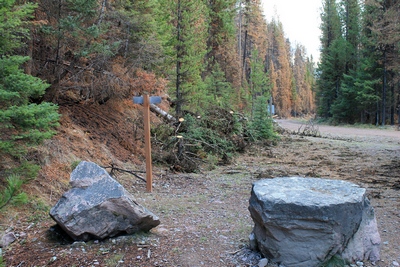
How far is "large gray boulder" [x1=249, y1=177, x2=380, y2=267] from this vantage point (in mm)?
3674

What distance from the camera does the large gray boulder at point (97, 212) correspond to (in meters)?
4.09

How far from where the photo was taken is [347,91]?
33.1 meters

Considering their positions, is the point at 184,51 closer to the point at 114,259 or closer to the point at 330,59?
the point at 114,259

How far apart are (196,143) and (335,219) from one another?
7.09 m

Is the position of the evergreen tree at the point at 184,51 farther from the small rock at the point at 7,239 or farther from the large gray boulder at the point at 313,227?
the small rock at the point at 7,239

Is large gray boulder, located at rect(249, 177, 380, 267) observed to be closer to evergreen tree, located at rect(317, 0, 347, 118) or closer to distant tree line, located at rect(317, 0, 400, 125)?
distant tree line, located at rect(317, 0, 400, 125)

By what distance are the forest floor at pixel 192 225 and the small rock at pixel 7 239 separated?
0.08 meters

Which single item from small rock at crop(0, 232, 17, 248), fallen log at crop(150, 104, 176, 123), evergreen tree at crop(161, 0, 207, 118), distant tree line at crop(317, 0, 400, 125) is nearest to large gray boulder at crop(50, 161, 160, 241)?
small rock at crop(0, 232, 17, 248)

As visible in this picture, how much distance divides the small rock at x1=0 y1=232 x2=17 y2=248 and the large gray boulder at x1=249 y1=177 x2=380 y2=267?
3.08 meters

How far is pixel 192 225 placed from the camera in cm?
513

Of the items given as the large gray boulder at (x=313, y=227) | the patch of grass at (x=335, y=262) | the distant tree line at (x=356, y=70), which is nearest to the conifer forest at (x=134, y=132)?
the large gray boulder at (x=313, y=227)

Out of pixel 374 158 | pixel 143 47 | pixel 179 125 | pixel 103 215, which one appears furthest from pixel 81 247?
pixel 374 158

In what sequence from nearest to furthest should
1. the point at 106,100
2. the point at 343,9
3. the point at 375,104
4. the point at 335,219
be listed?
1. the point at 335,219
2. the point at 106,100
3. the point at 375,104
4. the point at 343,9

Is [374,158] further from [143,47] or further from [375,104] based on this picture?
[375,104]
